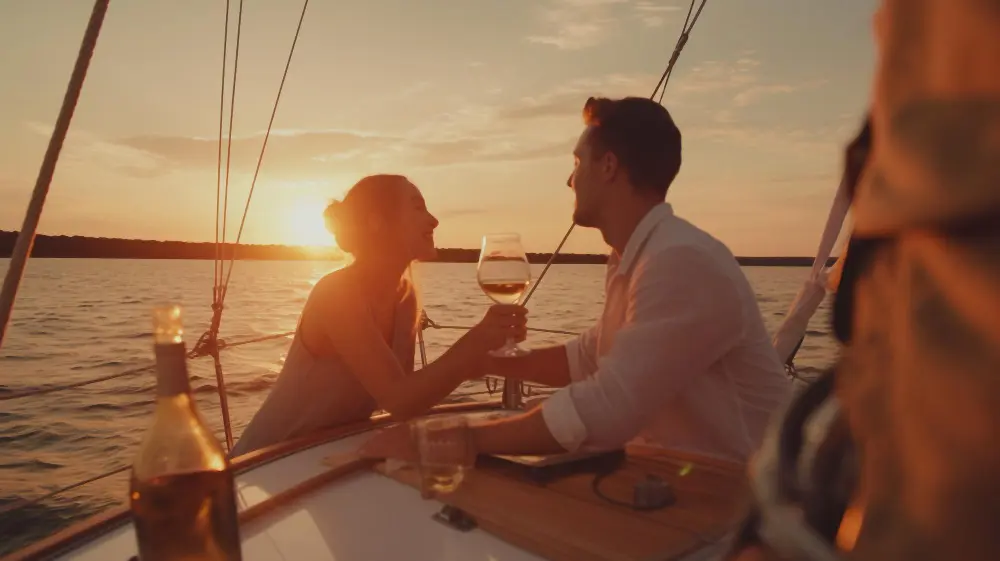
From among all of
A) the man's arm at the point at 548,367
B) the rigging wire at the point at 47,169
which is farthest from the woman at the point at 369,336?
the rigging wire at the point at 47,169

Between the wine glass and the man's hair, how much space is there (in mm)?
409

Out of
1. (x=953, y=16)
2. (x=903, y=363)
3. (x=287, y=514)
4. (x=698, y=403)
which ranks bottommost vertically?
(x=287, y=514)

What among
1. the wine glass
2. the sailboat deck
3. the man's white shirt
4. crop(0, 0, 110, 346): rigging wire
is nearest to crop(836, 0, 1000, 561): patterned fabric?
the sailboat deck

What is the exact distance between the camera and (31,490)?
584 cm

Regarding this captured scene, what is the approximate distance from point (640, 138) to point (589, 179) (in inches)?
7.5

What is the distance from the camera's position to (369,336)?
2072 mm

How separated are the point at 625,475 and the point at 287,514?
620 millimetres

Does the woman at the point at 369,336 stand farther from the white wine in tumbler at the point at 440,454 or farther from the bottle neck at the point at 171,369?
the bottle neck at the point at 171,369

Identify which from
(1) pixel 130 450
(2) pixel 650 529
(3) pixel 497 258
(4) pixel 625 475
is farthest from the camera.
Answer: (1) pixel 130 450

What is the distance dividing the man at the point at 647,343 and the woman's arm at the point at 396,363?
0.20 meters

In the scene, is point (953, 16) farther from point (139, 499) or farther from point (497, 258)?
point (497, 258)

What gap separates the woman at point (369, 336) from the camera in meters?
1.98

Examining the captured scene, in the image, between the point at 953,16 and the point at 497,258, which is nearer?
the point at 953,16

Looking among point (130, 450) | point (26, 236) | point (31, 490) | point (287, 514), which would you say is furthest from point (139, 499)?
A: point (130, 450)
